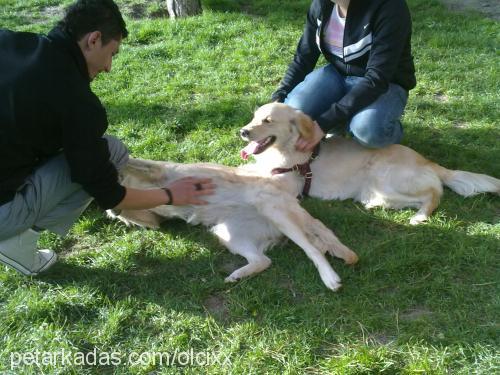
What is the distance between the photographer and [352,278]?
118 inches

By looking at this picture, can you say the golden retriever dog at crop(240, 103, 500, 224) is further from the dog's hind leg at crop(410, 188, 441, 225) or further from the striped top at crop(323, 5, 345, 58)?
the striped top at crop(323, 5, 345, 58)

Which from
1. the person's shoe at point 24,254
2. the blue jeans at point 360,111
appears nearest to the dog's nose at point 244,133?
the blue jeans at point 360,111

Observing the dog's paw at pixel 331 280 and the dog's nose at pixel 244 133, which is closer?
the dog's paw at pixel 331 280

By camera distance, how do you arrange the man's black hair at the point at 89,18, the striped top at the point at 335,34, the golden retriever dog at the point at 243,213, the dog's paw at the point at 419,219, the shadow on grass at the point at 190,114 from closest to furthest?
the man's black hair at the point at 89,18 < the golden retriever dog at the point at 243,213 < the dog's paw at the point at 419,219 < the striped top at the point at 335,34 < the shadow on grass at the point at 190,114

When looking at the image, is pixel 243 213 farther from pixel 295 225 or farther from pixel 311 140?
pixel 311 140

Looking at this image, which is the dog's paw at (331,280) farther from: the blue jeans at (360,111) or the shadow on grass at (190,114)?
the shadow on grass at (190,114)

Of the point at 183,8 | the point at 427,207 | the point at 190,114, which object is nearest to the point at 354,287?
the point at 427,207

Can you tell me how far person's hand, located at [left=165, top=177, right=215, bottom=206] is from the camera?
3.07m

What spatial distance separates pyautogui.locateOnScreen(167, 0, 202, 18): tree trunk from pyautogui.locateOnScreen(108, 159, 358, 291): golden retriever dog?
5.54m

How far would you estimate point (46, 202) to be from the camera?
2914 millimetres

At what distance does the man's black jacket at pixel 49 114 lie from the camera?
2.48m

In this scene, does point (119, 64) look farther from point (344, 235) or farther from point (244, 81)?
point (344, 235)

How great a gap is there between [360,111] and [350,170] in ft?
1.56

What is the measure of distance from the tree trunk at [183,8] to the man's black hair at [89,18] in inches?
236
